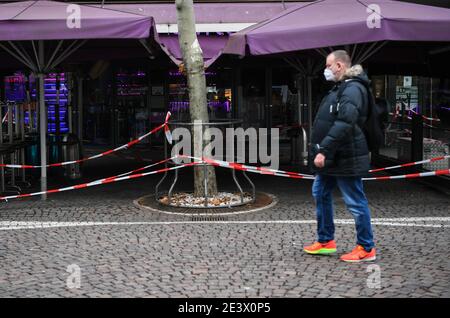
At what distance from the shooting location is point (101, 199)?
9.13 metres

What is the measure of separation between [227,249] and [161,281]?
3.94 ft

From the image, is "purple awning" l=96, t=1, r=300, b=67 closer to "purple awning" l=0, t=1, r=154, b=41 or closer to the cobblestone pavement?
"purple awning" l=0, t=1, r=154, b=41

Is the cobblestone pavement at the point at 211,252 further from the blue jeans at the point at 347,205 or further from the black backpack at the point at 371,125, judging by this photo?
the black backpack at the point at 371,125

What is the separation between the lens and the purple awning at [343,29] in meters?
8.23

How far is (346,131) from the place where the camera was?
5242 millimetres

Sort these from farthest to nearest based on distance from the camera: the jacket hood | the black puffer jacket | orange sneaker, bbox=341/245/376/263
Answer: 1. orange sneaker, bbox=341/245/376/263
2. the jacket hood
3. the black puffer jacket

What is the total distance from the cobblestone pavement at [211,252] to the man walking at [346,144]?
18.1 inches

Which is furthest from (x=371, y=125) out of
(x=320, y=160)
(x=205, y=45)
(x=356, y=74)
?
(x=205, y=45)

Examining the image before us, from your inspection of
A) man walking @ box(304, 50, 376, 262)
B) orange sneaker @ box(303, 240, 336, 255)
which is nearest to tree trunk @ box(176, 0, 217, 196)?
orange sneaker @ box(303, 240, 336, 255)

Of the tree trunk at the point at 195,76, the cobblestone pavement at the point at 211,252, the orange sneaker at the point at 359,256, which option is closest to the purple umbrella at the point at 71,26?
the tree trunk at the point at 195,76

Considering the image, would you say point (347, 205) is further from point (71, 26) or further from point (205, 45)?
point (205, 45)

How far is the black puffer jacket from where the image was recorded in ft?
17.2

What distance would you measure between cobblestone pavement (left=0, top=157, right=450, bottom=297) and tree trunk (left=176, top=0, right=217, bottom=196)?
99 cm
